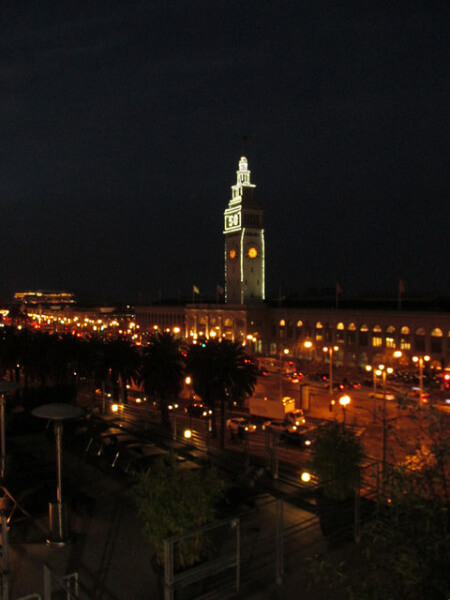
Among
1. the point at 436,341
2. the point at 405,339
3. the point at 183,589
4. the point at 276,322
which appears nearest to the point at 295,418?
the point at 183,589

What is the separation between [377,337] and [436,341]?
9.85 metres

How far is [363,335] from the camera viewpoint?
249ft

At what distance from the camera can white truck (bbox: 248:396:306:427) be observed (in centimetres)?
3497

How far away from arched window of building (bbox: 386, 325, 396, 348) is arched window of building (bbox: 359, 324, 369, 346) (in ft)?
12.3

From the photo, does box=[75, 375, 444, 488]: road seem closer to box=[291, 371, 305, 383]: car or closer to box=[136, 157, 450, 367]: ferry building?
box=[291, 371, 305, 383]: car

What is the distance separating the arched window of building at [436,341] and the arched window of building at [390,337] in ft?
20.3

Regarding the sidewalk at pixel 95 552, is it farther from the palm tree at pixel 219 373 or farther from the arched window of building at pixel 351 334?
the arched window of building at pixel 351 334

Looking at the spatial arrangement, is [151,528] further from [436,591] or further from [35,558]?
[436,591]

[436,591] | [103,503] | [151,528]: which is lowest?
[103,503]

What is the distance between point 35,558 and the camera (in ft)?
44.2

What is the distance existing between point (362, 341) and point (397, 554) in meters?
71.4

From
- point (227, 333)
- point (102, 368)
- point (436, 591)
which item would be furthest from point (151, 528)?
point (227, 333)

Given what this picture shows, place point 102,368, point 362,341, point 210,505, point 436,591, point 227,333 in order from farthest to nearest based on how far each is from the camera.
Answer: point 227,333
point 362,341
point 102,368
point 210,505
point 436,591

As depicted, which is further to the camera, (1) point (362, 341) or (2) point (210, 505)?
(1) point (362, 341)
